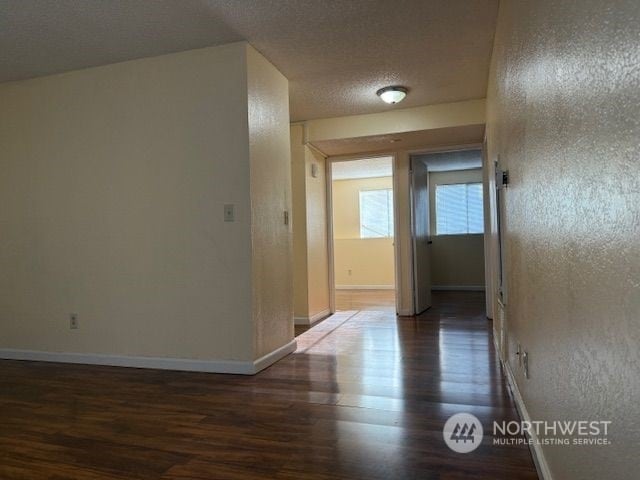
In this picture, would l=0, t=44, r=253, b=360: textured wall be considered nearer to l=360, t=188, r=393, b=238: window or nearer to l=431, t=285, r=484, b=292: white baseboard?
l=431, t=285, r=484, b=292: white baseboard

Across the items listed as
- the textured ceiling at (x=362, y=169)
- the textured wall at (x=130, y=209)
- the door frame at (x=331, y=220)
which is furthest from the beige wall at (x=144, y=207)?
the textured ceiling at (x=362, y=169)

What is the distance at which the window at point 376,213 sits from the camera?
27.8 feet

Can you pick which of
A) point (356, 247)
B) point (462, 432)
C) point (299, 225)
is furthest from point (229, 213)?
point (356, 247)

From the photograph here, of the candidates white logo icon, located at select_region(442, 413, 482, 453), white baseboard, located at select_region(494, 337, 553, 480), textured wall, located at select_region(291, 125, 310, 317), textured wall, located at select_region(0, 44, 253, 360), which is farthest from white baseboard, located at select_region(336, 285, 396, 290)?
white logo icon, located at select_region(442, 413, 482, 453)

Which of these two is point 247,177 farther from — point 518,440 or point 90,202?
point 518,440

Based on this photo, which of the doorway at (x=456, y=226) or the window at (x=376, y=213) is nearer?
the doorway at (x=456, y=226)

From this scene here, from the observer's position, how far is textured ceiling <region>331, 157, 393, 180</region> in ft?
22.5

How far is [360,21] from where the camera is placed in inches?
107

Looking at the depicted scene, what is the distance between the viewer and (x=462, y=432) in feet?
6.47

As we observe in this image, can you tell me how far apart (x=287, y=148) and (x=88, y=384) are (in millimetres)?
2269

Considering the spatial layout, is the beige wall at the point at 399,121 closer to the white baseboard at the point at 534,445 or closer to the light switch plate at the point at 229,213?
the light switch plate at the point at 229,213

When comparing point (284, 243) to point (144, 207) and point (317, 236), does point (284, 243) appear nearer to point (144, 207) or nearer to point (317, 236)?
point (144, 207)

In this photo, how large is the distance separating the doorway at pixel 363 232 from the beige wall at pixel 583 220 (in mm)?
6182

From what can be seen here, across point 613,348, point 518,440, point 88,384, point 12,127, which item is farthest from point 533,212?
point 12,127
